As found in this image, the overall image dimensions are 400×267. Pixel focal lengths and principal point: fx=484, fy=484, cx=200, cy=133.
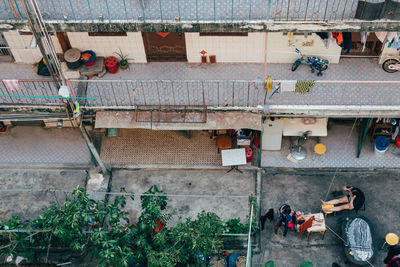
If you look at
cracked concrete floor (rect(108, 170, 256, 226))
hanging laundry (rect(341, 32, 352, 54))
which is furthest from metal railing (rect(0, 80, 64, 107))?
hanging laundry (rect(341, 32, 352, 54))

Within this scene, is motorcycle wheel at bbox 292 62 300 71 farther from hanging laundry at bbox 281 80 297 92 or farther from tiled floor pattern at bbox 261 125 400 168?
tiled floor pattern at bbox 261 125 400 168

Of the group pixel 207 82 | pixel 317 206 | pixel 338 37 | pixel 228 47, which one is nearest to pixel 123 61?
pixel 207 82

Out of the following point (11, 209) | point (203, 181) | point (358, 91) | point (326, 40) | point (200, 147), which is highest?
point (326, 40)

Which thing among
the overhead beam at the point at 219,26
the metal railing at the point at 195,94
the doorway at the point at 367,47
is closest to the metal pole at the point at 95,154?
the metal railing at the point at 195,94


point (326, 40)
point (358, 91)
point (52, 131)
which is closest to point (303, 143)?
point (358, 91)

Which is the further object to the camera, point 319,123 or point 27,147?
point 27,147

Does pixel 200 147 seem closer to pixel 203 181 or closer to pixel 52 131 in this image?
pixel 203 181
